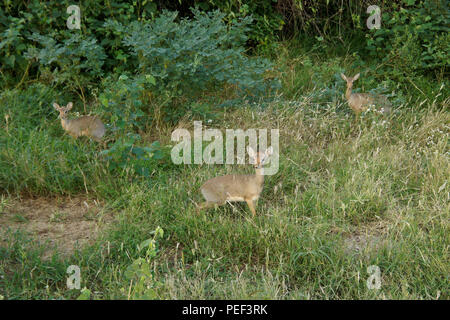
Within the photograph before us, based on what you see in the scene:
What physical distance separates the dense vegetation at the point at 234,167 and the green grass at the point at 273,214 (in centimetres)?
1

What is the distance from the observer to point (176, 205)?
4.13 metres

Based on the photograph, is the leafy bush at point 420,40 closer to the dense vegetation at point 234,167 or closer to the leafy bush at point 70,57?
the dense vegetation at point 234,167

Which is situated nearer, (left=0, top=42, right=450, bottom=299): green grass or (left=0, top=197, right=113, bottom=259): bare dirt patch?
(left=0, top=42, right=450, bottom=299): green grass

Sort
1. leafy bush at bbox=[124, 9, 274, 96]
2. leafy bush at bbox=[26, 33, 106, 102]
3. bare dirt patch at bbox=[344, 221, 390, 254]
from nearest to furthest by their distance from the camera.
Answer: bare dirt patch at bbox=[344, 221, 390, 254] < leafy bush at bbox=[124, 9, 274, 96] < leafy bush at bbox=[26, 33, 106, 102]

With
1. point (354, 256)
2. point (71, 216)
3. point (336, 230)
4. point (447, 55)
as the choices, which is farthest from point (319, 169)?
point (447, 55)

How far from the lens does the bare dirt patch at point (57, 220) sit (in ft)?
12.7

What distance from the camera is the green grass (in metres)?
3.37

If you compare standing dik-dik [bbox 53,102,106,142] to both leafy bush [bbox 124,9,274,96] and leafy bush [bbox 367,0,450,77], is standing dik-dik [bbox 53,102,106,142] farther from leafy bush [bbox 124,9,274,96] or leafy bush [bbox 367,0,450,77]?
leafy bush [bbox 367,0,450,77]

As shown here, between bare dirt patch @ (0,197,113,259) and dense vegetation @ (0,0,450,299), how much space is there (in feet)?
0.23

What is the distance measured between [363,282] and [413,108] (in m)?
2.99

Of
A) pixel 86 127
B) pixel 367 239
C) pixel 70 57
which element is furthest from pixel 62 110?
pixel 367 239

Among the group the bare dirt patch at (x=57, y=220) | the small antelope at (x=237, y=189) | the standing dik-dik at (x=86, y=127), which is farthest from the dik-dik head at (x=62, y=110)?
the small antelope at (x=237, y=189)

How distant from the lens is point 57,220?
419cm

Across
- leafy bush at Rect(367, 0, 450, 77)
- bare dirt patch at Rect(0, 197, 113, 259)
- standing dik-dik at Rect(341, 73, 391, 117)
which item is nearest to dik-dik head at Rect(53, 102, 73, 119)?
bare dirt patch at Rect(0, 197, 113, 259)
